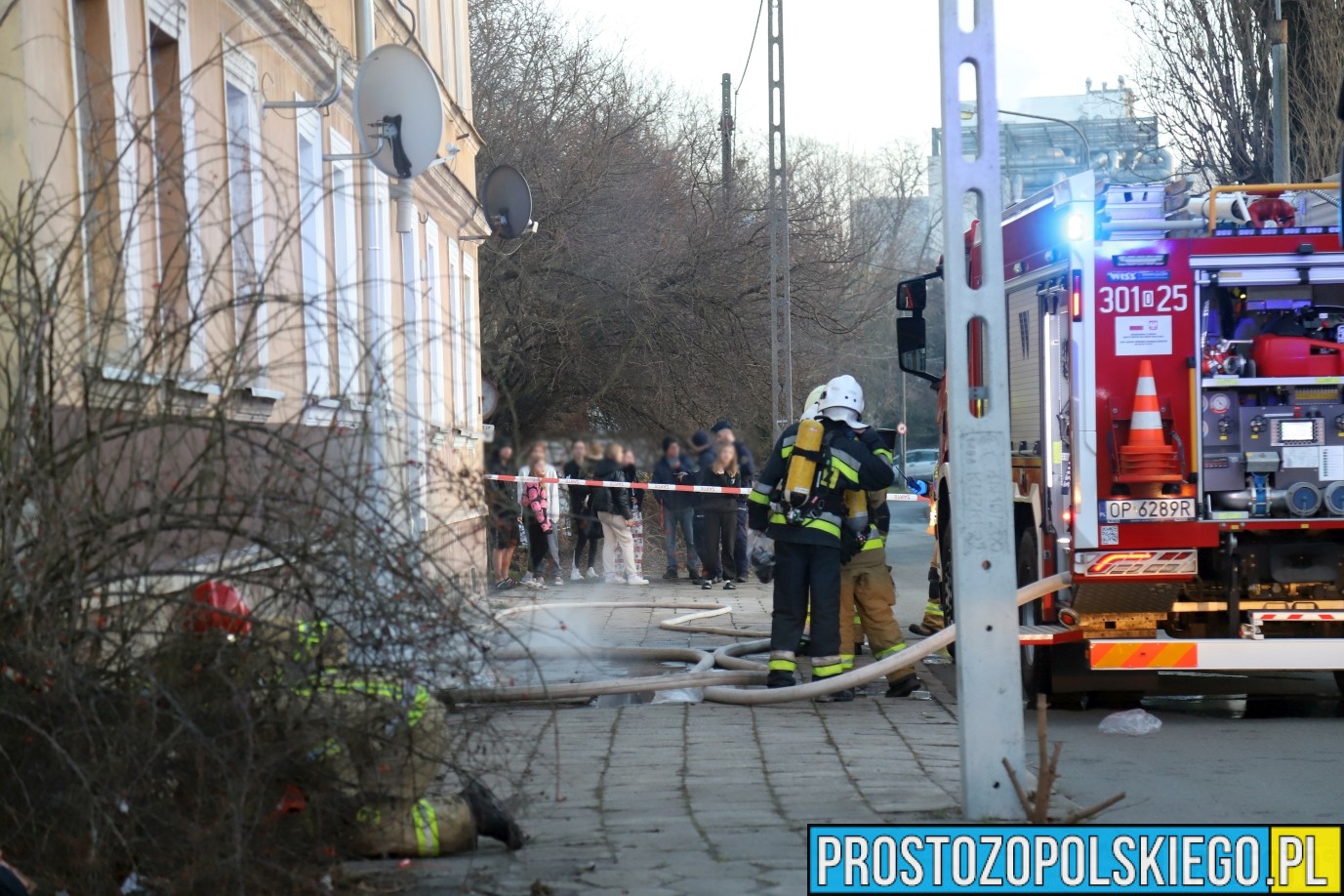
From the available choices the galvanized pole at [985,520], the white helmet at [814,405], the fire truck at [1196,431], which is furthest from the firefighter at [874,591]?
the galvanized pole at [985,520]

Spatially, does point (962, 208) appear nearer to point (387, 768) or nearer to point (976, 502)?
point (976, 502)

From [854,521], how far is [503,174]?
7.86m

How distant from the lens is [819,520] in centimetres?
1000

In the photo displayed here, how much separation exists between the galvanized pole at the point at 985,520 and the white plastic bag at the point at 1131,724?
10.2 feet

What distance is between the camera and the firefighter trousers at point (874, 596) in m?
10.5

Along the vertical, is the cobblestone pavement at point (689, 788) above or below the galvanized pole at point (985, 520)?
below

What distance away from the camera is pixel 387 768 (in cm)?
485

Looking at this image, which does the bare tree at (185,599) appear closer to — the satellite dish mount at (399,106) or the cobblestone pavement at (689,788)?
the cobblestone pavement at (689,788)

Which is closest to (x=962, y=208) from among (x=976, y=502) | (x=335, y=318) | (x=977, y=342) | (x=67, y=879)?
(x=976, y=502)

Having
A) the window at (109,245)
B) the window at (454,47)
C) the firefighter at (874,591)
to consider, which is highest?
the window at (454,47)

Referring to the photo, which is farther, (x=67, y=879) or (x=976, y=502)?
(x=976, y=502)

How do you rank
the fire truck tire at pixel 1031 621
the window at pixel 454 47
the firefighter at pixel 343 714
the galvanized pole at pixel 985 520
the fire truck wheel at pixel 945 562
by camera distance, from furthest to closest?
the window at pixel 454 47
the fire truck wheel at pixel 945 562
the fire truck tire at pixel 1031 621
the galvanized pole at pixel 985 520
the firefighter at pixel 343 714

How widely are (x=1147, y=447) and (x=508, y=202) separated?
9.14 metres

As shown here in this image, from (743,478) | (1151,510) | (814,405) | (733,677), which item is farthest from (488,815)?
(743,478)
